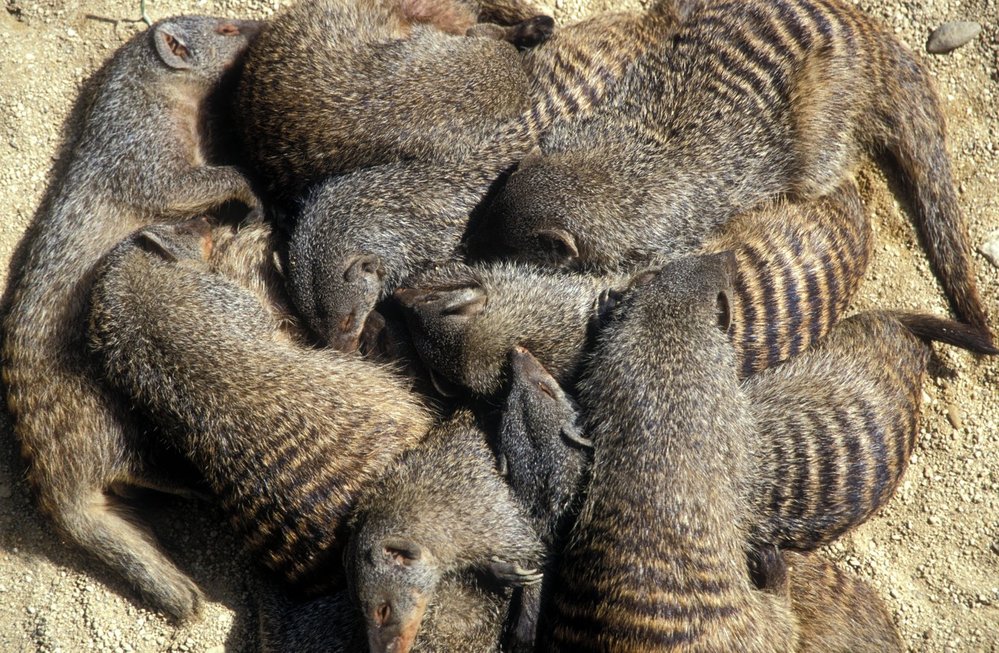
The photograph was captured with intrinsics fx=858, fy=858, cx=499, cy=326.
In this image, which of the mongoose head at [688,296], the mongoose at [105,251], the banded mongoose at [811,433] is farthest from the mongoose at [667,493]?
the mongoose at [105,251]

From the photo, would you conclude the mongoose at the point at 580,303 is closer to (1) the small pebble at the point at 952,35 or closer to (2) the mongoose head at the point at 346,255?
(2) the mongoose head at the point at 346,255

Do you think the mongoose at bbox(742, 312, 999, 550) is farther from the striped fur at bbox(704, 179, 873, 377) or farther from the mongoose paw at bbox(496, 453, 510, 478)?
the mongoose paw at bbox(496, 453, 510, 478)

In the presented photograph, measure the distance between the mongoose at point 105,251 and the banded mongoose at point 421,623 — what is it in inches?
15.1

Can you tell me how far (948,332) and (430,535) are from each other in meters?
2.20

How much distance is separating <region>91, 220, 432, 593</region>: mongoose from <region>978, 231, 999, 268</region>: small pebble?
2540 millimetres

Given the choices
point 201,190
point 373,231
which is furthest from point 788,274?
point 201,190

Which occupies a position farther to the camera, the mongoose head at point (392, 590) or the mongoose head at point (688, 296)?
the mongoose head at point (688, 296)

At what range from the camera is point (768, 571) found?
3186mm

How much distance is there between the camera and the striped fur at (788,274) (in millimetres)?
3312

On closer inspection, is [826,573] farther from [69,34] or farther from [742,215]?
[69,34]

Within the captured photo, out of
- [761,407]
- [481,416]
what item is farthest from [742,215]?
[481,416]

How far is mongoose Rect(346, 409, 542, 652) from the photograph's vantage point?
9.41 feet

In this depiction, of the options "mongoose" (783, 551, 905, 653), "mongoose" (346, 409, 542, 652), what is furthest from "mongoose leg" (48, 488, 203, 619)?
"mongoose" (783, 551, 905, 653)

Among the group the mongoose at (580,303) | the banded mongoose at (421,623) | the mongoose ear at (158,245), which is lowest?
the banded mongoose at (421,623)
